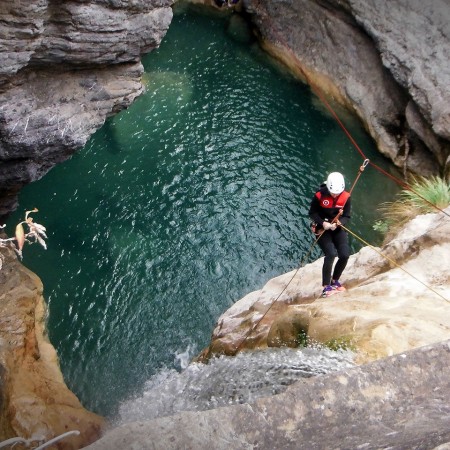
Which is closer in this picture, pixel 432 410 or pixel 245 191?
pixel 432 410

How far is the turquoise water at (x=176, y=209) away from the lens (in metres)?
11.3

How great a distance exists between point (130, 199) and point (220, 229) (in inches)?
103

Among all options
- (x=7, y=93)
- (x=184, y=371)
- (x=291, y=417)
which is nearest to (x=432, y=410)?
(x=291, y=417)

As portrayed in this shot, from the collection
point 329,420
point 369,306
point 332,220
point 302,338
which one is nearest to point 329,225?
point 332,220

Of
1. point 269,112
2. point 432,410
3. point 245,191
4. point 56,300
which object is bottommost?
point 56,300

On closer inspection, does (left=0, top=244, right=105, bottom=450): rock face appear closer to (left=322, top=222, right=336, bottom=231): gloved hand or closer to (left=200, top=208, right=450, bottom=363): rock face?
(left=200, top=208, right=450, bottom=363): rock face

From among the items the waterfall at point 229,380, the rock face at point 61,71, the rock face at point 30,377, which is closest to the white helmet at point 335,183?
the waterfall at point 229,380

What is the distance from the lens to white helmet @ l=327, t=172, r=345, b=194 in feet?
26.7

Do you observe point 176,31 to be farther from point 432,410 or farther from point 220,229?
point 432,410

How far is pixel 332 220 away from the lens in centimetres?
868

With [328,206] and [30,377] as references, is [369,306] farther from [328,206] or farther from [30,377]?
[30,377]

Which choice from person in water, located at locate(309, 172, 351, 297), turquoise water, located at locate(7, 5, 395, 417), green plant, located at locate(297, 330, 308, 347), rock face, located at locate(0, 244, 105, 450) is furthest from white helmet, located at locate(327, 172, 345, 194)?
rock face, located at locate(0, 244, 105, 450)

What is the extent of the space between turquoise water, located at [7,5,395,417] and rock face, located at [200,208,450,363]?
1.74 meters

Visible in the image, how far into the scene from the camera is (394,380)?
13.3 feet
